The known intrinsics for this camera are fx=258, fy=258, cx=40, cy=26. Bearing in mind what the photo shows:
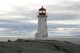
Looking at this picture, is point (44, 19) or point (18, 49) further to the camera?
point (44, 19)

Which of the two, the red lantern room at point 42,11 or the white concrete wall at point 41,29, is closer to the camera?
the white concrete wall at point 41,29

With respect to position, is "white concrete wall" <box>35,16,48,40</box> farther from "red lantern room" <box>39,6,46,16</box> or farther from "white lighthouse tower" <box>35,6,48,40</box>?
"red lantern room" <box>39,6,46,16</box>

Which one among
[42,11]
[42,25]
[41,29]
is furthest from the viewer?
[42,11]

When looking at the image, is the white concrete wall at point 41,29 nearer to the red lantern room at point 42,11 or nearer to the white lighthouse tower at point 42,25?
the white lighthouse tower at point 42,25

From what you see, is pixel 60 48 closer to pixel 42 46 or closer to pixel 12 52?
pixel 42 46

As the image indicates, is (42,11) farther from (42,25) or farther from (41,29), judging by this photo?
(41,29)

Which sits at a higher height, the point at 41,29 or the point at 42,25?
the point at 42,25

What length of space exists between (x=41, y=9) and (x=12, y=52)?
962 inches

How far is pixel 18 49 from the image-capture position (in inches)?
406

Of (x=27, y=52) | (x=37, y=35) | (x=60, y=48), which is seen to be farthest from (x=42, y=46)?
A: (x=37, y=35)

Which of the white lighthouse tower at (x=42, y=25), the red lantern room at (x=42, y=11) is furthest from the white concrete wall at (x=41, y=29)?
the red lantern room at (x=42, y=11)

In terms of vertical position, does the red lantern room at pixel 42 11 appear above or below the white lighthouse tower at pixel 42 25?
above

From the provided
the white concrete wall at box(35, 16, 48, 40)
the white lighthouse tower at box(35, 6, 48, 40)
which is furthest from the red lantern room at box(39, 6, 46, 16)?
the white concrete wall at box(35, 16, 48, 40)

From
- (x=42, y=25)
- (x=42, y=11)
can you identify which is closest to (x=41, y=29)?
(x=42, y=25)
